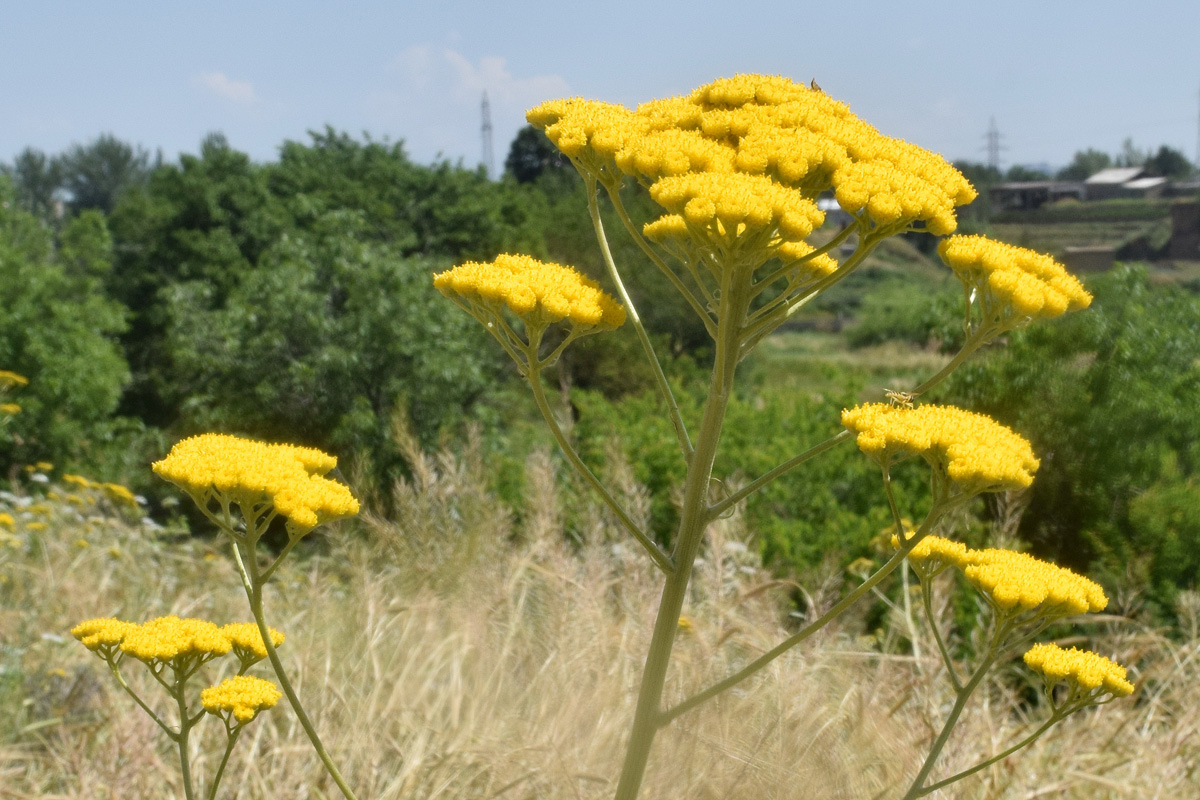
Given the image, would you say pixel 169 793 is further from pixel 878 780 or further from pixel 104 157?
pixel 104 157

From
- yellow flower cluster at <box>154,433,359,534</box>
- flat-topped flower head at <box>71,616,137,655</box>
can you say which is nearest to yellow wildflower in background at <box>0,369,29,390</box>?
flat-topped flower head at <box>71,616,137,655</box>

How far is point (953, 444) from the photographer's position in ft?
5.54

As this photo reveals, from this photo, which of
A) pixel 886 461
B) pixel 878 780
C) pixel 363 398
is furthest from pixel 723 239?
pixel 363 398

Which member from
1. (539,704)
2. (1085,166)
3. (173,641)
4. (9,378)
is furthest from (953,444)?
(1085,166)

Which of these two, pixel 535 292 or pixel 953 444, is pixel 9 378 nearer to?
pixel 535 292

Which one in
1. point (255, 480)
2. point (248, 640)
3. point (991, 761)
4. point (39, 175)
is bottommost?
point (991, 761)

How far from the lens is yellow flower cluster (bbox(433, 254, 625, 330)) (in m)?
1.80

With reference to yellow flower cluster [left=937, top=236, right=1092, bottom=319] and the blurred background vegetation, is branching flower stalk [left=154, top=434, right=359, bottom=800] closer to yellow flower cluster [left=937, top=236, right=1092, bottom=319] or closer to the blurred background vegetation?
the blurred background vegetation

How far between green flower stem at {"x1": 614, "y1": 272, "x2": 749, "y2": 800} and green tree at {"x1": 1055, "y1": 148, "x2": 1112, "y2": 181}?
53381mm

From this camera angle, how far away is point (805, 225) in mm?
1566

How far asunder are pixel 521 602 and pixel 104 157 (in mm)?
76619

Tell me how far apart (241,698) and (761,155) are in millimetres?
1543

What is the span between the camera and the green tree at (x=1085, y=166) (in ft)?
163

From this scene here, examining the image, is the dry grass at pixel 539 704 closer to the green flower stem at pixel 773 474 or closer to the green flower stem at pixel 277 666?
the green flower stem at pixel 277 666
